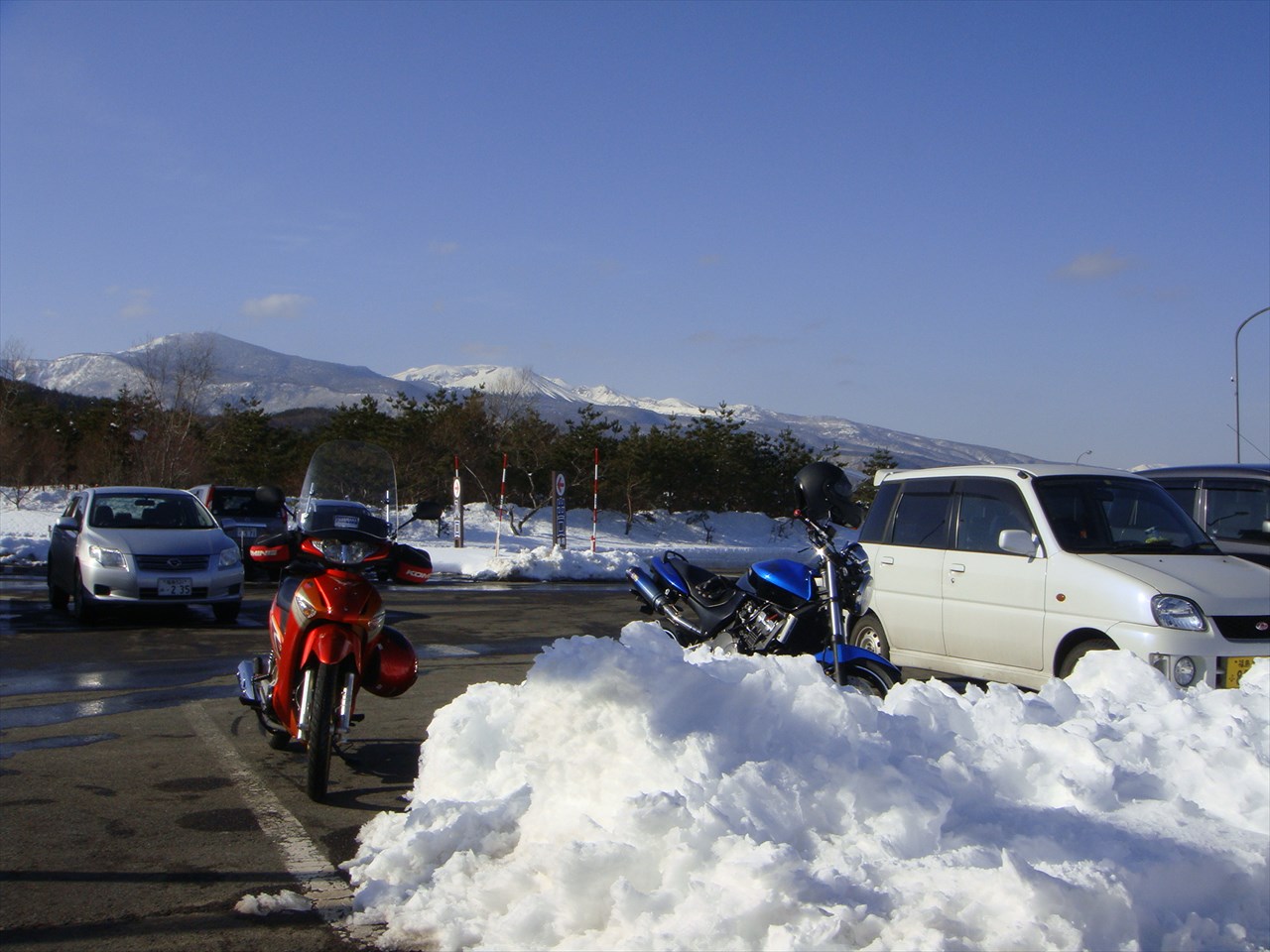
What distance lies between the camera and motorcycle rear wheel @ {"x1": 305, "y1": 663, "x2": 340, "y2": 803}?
5.36 m

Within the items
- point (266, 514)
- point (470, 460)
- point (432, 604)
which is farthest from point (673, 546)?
point (432, 604)

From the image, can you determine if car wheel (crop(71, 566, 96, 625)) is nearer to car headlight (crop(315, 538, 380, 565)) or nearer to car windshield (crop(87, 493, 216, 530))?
car windshield (crop(87, 493, 216, 530))

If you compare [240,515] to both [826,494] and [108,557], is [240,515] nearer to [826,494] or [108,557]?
[108,557]

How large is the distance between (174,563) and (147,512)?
1.41m

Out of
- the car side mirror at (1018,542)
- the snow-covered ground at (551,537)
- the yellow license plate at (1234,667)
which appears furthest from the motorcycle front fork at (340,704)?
the snow-covered ground at (551,537)

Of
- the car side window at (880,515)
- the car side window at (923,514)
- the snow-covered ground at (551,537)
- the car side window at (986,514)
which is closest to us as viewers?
the car side window at (986,514)

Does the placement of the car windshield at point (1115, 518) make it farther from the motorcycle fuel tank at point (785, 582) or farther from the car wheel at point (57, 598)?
the car wheel at point (57, 598)

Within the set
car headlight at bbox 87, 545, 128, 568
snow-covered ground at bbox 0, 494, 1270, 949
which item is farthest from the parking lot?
car headlight at bbox 87, 545, 128, 568

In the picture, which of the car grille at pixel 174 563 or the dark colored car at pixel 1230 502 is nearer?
the dark colored car at pixel 1230 502

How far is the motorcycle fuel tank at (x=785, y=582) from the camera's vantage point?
7.01 m

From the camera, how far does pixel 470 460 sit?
1245 inches

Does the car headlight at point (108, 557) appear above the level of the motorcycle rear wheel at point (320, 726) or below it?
above

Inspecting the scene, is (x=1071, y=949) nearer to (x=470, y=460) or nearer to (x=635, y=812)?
(x=635, y=812)

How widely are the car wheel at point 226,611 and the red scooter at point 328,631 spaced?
271 inches
